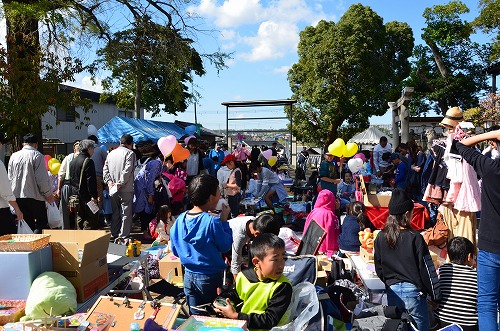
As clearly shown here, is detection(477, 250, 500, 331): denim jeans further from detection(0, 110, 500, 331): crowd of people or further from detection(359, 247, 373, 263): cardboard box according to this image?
detection(359, 247, 373, 263): cardboard box

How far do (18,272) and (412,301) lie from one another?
2794mm

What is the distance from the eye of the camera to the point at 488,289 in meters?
2.91

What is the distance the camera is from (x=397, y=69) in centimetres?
2422

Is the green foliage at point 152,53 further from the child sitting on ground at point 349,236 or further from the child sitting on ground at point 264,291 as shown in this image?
the child sitting on ground at point 264,291

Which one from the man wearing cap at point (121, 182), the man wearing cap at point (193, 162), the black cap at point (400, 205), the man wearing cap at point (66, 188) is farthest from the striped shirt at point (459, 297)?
the man wearing cap at point (193, 162)

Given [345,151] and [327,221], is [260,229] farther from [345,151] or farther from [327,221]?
[345,151]

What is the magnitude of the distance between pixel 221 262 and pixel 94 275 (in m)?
1.01

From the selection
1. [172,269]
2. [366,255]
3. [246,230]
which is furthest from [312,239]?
[172,269]

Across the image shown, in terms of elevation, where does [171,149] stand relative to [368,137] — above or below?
below

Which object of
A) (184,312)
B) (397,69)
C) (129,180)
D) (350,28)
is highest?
(350,28)

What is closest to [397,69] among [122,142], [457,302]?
[122,142]

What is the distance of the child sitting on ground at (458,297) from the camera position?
123 inches

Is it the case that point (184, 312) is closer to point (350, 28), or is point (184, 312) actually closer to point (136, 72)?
point (136, 72)

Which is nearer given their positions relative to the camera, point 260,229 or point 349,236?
point 260,229
